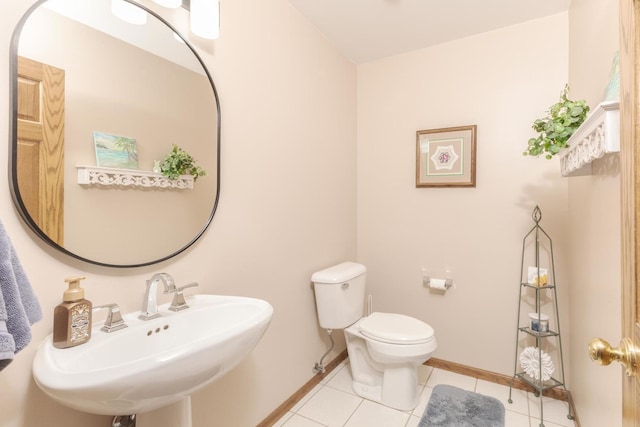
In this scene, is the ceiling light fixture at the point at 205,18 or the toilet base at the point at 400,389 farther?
the toilet base at the point at 400,389

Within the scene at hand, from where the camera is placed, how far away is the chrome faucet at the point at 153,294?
1.10 metres

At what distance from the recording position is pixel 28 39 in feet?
2.92

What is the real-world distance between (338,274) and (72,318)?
1.39 m

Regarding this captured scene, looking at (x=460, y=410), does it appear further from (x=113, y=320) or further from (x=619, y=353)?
(x=113, y=320)

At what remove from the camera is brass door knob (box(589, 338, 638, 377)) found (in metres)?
0.57

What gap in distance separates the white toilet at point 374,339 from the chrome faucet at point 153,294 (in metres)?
1.01

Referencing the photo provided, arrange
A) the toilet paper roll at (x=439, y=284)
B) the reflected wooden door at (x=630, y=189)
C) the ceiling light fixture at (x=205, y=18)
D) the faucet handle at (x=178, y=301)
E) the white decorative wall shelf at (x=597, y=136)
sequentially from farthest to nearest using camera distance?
the toilet paper roll at (x=439, y=284), the ceiling light fixture at (x=205, y=18), the faucet handle at (x=178, y=301), the white decorative wall shelf at (x=597, y=136), the reflected wooden door at (x=630, y=189)

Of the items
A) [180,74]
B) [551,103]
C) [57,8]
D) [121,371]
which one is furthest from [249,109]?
[551,103]

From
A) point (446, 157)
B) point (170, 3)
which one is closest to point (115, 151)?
point (170, 3)

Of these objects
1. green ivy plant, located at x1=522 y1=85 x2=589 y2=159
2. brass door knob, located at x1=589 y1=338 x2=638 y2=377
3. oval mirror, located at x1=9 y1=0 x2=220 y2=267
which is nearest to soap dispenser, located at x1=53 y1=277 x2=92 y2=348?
oval mirror, located at x1=9 y1=0 x2=220 y2=267

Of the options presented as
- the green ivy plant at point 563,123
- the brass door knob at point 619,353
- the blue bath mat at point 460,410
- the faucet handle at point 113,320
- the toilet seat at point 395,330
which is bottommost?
the blue bath mat at point 460,410

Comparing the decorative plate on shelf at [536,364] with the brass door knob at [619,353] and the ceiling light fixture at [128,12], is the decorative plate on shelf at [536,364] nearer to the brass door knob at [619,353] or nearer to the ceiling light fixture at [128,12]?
the brass door knob at [619,353]

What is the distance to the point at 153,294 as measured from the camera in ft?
3.69

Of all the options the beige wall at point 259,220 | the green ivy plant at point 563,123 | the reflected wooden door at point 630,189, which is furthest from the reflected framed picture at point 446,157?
the reflected wooden door at point 630,189
